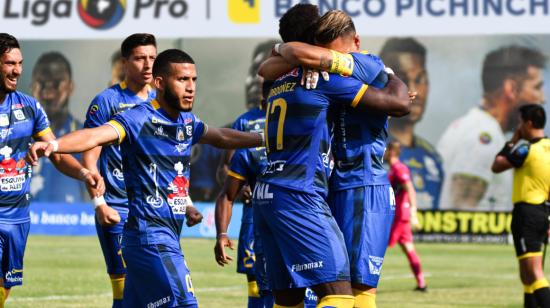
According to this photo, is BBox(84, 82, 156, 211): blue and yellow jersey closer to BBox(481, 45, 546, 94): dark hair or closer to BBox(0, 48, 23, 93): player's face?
BBox(0, 48, 23, 93): player's face

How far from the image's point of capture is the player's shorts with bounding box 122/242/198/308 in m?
7.71

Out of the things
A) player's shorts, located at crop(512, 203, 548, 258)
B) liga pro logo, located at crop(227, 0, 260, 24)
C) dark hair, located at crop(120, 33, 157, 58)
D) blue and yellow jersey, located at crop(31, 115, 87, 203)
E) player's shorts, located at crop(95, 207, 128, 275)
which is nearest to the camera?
dark hair, located at crop(120, 33, 157, 58)

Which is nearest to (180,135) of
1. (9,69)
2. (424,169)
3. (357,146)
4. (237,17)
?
(357,146)

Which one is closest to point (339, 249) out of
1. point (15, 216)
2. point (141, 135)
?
point (141, 135)

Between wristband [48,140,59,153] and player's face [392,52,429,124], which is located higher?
player's face [392,52,429,124]

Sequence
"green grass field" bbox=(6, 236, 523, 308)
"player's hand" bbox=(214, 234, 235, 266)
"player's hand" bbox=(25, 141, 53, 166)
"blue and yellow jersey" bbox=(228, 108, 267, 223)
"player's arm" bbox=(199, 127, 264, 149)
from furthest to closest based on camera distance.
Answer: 1. "green grass field" bbox=(6, 236, 523, 308)
2. "blue and yellow jersey" bbox=(228, 108, 267, 223)
3. "player's hand" bbox=(214, 234, 235, 266)
4. "player's arm" bbox=(199, 127, 264, 149)
5. "player's hand" bbox=(25, 141, 53, 166)

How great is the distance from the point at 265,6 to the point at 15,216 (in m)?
26.5

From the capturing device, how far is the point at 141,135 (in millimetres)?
7918

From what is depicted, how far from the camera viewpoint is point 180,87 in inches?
315

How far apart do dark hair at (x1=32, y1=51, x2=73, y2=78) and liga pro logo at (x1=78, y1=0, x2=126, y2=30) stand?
146 cm

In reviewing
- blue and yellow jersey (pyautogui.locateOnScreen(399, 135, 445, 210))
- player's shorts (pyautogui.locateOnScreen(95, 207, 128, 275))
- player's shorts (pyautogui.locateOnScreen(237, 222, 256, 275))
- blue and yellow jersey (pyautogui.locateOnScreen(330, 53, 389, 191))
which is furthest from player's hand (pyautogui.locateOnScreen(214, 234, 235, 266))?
blue and yellow jersey (pyautogui.locateOnScreen(399, 135, 445, 210))

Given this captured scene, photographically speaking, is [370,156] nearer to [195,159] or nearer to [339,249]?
[339,249]

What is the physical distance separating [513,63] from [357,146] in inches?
1071

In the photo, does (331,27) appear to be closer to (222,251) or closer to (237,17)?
(222,251)
